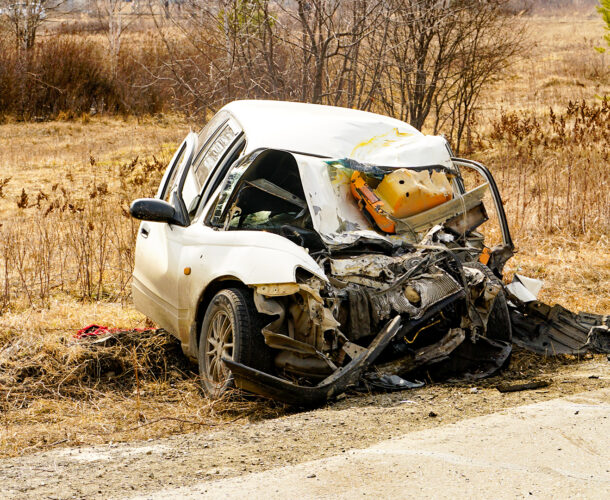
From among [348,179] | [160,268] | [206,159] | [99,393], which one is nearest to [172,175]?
[206,159]

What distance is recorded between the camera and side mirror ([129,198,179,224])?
18.9ft

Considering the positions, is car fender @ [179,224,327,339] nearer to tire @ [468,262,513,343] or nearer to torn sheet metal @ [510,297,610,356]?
tire @ [468,262,513,343]

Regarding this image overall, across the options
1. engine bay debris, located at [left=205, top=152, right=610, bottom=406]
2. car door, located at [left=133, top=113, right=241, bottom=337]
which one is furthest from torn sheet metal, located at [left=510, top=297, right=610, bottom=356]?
car door, located at [left=133, top=113, right=241, bottom=337]

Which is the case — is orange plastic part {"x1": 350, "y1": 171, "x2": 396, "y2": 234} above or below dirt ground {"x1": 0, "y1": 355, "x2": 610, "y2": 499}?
above

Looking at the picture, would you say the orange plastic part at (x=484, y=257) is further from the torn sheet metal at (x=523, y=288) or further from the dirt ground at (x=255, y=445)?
the dirt ground at (x=255, y=445)

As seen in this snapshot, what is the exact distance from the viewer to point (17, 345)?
20.7ft

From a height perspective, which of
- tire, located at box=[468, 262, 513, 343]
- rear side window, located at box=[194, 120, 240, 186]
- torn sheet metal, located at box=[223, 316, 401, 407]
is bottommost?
torn sheet metal, located at box=[223, 316, 401, 407]

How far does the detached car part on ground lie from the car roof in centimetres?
2

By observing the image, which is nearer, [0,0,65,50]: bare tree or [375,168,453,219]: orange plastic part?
[375,168,453,219]: orange plastic part

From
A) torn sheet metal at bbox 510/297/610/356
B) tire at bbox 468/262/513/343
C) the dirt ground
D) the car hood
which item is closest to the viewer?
the dirt ground

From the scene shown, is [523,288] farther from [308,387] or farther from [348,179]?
[308,387]

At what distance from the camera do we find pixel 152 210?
5.79m

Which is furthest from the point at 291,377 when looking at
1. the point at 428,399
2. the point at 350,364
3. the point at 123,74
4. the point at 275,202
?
the point at 123,74

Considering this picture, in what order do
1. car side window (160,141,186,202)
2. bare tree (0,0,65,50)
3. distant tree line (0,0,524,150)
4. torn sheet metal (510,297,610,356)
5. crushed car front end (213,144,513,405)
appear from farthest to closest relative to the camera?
bare tree (0,0,65,50) → distant tree line (0,0,524,150) → car side window (160,141,186,202) → torn sheet metal (510,297,610,356) → crushed car front end (213,144,513,405)
